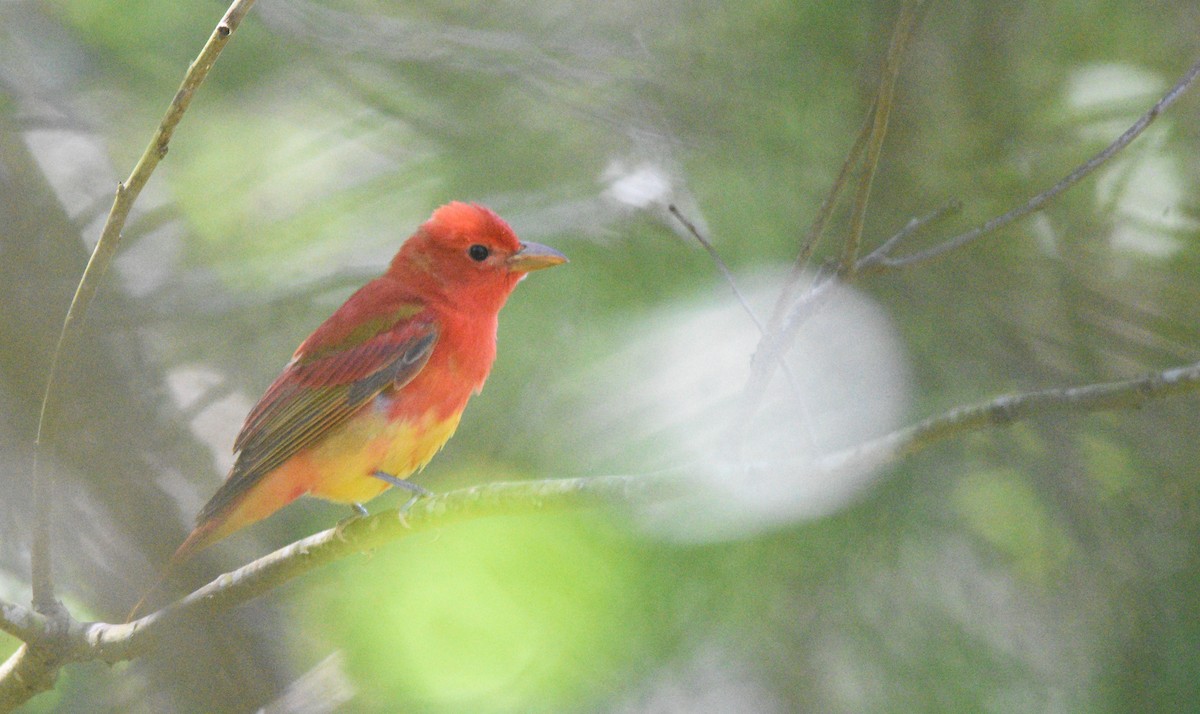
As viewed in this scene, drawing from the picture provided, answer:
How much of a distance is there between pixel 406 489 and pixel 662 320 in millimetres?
847

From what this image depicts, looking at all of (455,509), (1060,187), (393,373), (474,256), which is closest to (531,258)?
(474,256)

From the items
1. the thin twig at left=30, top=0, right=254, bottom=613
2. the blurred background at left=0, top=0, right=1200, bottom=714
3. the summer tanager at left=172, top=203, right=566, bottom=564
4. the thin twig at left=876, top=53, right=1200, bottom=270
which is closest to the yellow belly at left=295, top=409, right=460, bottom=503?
the summer tanager at left=172, top=203, right=566, bottom=564

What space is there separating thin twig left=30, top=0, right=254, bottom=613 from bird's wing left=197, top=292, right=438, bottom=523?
0.45 m

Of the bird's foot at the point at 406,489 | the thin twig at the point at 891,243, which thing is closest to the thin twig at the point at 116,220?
the bird's foot at the point at 406,489

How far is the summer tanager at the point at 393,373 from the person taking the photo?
2.40 meters

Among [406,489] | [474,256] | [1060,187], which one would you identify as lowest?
[1060,187]

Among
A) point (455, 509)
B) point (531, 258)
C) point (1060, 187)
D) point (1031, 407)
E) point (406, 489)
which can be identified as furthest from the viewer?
point (531, 258)

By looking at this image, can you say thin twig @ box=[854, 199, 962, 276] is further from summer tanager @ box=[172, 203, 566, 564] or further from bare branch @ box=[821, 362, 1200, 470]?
summer tanager @ box=[172, 203, 566, 564]

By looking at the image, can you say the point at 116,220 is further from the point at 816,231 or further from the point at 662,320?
the point at 662,320

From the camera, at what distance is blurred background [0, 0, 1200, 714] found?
257 cm

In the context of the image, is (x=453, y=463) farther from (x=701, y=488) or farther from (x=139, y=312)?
(x=701, y=488)

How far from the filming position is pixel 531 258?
249 centimetres

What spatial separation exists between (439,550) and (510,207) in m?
1.40

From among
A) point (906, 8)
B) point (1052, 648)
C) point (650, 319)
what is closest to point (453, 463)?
point (650, 319)
